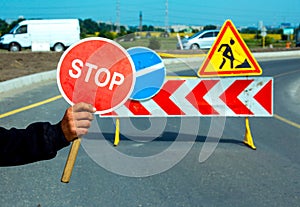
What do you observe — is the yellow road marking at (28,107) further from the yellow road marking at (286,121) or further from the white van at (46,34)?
the white van at (46,34)

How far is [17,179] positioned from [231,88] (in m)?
3.42

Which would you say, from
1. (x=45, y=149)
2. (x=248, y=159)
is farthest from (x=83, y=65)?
(x=248, y=159)

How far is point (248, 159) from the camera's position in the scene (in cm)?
702

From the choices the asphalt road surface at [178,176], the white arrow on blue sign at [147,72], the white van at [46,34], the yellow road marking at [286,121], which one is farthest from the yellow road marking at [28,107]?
the white van at [46,34]

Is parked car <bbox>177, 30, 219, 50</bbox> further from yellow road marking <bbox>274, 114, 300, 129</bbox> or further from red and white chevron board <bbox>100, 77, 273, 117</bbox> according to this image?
red and white chevron board <bbox>100, 77, 273, 117</bbox>

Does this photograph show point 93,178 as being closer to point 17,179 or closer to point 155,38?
point 17,179

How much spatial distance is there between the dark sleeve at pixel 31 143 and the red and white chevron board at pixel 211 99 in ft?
17.0

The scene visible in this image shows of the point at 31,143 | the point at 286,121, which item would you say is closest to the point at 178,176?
the point at 31,143

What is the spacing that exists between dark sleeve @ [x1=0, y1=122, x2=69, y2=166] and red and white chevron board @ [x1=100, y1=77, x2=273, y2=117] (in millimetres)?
5170

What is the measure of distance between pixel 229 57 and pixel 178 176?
2.46 meters

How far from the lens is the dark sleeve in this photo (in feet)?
8.32

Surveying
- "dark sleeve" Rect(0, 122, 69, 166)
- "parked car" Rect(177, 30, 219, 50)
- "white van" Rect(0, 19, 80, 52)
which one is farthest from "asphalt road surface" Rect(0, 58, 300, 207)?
"parked car" Rect(177, 30, 219, 50)

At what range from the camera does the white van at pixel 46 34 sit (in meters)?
42.0

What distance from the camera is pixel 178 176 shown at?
6.13 meters
